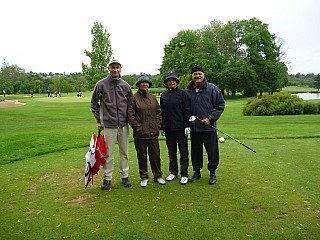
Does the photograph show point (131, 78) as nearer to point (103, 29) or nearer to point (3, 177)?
point (103, 29)

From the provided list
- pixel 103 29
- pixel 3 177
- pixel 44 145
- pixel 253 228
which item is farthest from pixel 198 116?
pixel 103 29

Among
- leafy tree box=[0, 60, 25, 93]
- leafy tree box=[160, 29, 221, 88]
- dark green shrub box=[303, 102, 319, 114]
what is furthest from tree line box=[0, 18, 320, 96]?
leafy tree box=[0, 60, 25, 93]

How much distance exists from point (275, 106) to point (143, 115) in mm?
18456

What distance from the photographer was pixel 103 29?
45.7 metres

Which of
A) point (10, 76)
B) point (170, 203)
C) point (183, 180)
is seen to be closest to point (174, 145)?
Result: point (183, 180)

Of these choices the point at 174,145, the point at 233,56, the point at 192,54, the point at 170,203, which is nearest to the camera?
the point at 170,203

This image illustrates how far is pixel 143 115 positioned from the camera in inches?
215

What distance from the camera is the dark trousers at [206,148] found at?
5672mm

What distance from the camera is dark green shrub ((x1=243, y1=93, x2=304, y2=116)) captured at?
21828mm

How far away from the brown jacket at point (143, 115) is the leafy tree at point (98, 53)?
128 ft

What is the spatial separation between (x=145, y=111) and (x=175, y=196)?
1.58 m

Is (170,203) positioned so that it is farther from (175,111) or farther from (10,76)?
(10,76)

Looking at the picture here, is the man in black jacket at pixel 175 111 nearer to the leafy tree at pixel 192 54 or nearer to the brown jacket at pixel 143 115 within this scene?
the brown jacket at pixel 143 115

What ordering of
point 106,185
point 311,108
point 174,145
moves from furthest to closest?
point 311,108 → point 174,145 → point 106,185
